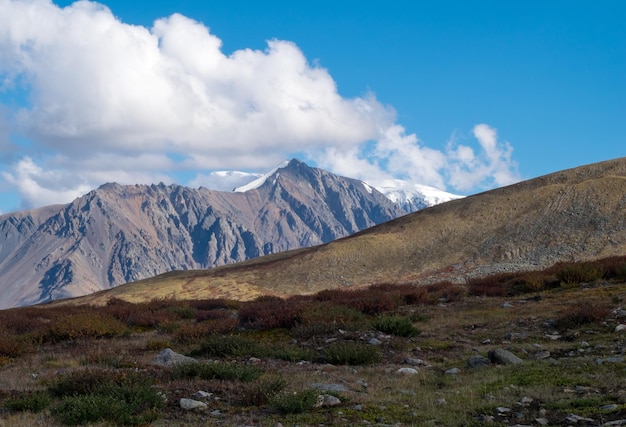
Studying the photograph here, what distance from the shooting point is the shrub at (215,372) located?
11.7 meters

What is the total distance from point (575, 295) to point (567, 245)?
50.9 meters

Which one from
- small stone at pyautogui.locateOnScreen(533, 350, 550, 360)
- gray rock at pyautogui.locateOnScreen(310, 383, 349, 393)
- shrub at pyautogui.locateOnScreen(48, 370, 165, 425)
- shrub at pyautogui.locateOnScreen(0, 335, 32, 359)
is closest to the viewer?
shrub at pyautogui.locateOnScreen(48, 370, 165, 425)

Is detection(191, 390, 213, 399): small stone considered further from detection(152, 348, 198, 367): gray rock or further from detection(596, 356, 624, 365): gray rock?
detection(596, 356, 624, 365): gray rock

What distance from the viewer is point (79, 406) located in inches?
348

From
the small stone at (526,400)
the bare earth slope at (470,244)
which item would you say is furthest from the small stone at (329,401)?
the bare earth slope at (470,244)

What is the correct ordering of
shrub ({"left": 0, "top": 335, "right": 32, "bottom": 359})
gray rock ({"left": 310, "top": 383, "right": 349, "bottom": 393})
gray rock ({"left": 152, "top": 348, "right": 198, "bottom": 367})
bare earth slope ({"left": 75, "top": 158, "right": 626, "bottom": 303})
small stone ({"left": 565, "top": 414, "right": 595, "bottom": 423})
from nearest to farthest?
small stone ({"left": 565, "top": 414, "right": 595, "bottom": 423}), gray rock ({"left": 310, "top": 383, "right": 349, "bottom": 393}), gray rock ({"left": 152, "top": 348, "right": 198, "bottom": 367}), shrub ({"left": 0, "top": 335, "right": 32, "bottom": 359}), bare earth slope ({"left": 75, "top": 158, "right": 626, "bottom": 303})

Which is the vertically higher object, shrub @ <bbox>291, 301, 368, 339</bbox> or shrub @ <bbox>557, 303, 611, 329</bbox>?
shrub @ <bbox>291, 301, 368, 339</bbox>

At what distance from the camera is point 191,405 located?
9633 mm

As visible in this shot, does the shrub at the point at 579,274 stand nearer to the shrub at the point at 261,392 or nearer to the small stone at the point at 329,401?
the small stone at the point at 329,401

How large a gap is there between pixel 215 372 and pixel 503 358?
23.7 ft

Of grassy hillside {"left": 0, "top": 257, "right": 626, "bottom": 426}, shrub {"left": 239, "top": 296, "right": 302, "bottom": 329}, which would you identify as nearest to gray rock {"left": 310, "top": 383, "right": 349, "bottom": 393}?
grassy hillside {"left": 0, "top": 257, "right": 626, "bottom": 426}

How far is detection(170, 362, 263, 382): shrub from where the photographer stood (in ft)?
38.4

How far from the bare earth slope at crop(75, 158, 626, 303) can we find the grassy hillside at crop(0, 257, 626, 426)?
1778 inches

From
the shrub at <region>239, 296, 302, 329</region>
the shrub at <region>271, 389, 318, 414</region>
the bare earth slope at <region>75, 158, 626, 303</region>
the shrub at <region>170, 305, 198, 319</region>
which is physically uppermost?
the bare earth slope at <region>75, 158, 626, 303</region>
